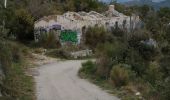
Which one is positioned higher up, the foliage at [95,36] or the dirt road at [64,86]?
the foliage at [95,36]

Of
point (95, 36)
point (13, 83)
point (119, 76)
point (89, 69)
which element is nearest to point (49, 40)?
point (95, 36)

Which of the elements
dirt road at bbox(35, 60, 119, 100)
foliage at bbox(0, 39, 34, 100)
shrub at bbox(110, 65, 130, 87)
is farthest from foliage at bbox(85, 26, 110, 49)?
shrub at bbox(110, 65, 130, 87)

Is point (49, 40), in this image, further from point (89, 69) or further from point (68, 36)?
point (89, 69)

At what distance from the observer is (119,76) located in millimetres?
25281

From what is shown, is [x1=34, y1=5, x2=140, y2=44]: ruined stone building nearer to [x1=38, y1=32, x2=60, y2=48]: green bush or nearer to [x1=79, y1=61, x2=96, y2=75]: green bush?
[x1=38, y1=32, x2=60, y2=48]: green bush

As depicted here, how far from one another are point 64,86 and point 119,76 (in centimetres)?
288

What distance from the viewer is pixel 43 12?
57875 mm

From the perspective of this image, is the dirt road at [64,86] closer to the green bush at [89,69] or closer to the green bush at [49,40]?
the green bush at [89,69]

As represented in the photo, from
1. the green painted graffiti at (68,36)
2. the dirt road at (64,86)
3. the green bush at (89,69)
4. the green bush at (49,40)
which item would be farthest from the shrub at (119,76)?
the green painted graffiti at (68,36)

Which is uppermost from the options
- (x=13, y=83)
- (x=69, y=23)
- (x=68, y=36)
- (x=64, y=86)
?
(x=69, y=23)

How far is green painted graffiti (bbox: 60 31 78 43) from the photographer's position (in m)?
49.2

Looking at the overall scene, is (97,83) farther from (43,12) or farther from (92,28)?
(43,12)

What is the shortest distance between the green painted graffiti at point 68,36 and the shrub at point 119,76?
22.9m

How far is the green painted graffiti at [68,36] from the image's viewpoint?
4916 centimetres
